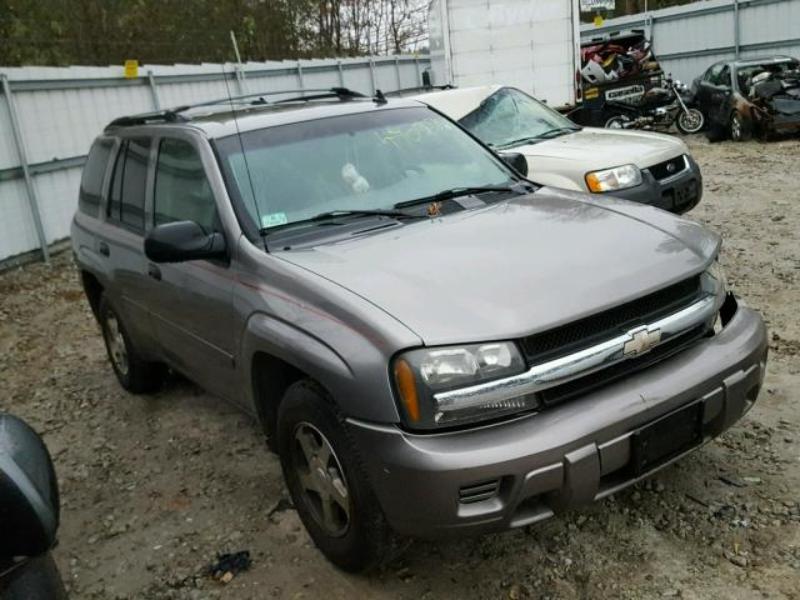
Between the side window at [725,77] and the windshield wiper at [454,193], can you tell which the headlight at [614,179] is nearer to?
the windshield wiper at [454,193]

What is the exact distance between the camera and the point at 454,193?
379 centimetres

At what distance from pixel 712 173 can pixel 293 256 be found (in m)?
9.76

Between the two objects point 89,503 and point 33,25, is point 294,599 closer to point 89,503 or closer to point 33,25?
point 89,503

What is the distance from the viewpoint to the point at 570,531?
322 centimetres

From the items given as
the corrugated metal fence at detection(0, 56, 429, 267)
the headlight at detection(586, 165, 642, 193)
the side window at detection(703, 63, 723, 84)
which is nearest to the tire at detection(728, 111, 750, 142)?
the side window at detection(703, 63, 723, 84)

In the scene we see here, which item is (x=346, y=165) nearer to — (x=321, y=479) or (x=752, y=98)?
(x=321, y=479)

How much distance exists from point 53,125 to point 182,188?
7.10 m

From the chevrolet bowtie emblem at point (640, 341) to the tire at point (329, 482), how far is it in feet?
3.33

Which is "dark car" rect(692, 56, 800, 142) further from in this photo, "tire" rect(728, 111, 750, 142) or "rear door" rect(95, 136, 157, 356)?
"rear door" rect(95, 136, 157, 356)

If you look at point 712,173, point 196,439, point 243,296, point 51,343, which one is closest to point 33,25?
point 51,343

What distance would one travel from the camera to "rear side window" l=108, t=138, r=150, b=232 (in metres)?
4.38

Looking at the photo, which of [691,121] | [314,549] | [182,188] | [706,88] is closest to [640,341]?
[314,549]

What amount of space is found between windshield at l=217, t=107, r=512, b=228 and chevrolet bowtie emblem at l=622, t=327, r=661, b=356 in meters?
1.33

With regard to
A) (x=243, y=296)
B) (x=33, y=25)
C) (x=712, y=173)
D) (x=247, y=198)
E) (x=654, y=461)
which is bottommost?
(x=712, y=173)
